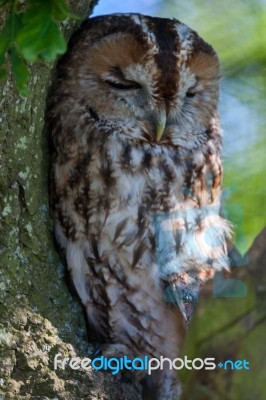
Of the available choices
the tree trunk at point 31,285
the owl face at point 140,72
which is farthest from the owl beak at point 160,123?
the tree trunk at point 31,285

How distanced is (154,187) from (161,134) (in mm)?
146

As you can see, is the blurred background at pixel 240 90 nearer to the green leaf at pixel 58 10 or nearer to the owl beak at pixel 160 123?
the owl beak at pixel 160 123

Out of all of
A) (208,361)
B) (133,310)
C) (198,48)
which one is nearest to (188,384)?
(208,361)

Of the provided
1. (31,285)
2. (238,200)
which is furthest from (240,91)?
(31,285)

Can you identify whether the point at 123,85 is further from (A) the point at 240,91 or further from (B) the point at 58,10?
(B) the point at 58,10

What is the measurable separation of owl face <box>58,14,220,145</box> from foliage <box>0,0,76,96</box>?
28.3 inches

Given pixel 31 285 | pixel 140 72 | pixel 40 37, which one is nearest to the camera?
pixel 40 37

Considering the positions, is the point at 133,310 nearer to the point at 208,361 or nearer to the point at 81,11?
the point at 208,361

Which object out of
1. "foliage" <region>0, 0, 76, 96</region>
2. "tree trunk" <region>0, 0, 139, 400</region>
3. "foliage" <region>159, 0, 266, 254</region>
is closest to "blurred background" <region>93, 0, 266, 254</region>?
"foliage" <region>159, 0, 266, 254</region>

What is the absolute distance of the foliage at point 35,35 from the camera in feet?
3.41

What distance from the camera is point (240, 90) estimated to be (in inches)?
74.2

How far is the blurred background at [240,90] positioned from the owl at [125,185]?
0.06m

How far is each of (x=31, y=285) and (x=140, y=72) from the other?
2.04 feet

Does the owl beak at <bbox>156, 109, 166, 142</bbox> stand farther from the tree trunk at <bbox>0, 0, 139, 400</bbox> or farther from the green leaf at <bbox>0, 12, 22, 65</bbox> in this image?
the green leaf at <bbox>0, 12, 22, 65</bbox>
